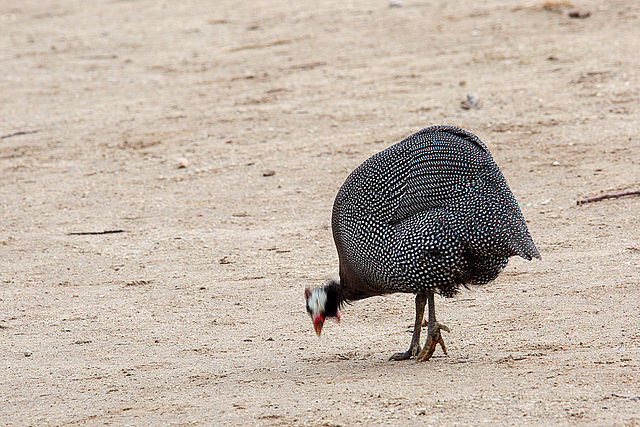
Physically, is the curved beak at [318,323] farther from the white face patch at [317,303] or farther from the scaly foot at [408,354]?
the scaly foot at [408,354]

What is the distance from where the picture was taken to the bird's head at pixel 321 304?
15.0 ft

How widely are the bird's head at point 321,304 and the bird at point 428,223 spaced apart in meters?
0.18

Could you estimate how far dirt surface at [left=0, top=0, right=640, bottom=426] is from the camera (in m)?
3.96

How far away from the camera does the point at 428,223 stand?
13.6ft

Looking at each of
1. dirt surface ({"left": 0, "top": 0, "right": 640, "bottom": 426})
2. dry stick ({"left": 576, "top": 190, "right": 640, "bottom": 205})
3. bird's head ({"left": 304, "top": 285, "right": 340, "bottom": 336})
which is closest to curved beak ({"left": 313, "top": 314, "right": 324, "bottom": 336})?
bird's head ({"left": 304, "top": 285, "right": 340, "bottom": 336})

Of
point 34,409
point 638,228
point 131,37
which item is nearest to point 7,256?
point 34,409

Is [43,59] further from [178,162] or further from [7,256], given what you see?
[7,256]

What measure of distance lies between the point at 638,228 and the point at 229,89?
4.93 meters

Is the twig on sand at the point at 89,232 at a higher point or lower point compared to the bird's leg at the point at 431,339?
lower

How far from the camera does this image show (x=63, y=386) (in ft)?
13.9

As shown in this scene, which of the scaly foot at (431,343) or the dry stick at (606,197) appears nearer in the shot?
the scaly foot at (431,343)

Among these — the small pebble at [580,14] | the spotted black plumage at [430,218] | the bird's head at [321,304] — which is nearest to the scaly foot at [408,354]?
the spotted black plumage at [430,218]

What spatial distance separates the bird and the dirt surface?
445 millimetres

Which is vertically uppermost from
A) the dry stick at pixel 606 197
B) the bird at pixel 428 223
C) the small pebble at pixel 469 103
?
the bird at pixel 428 223
